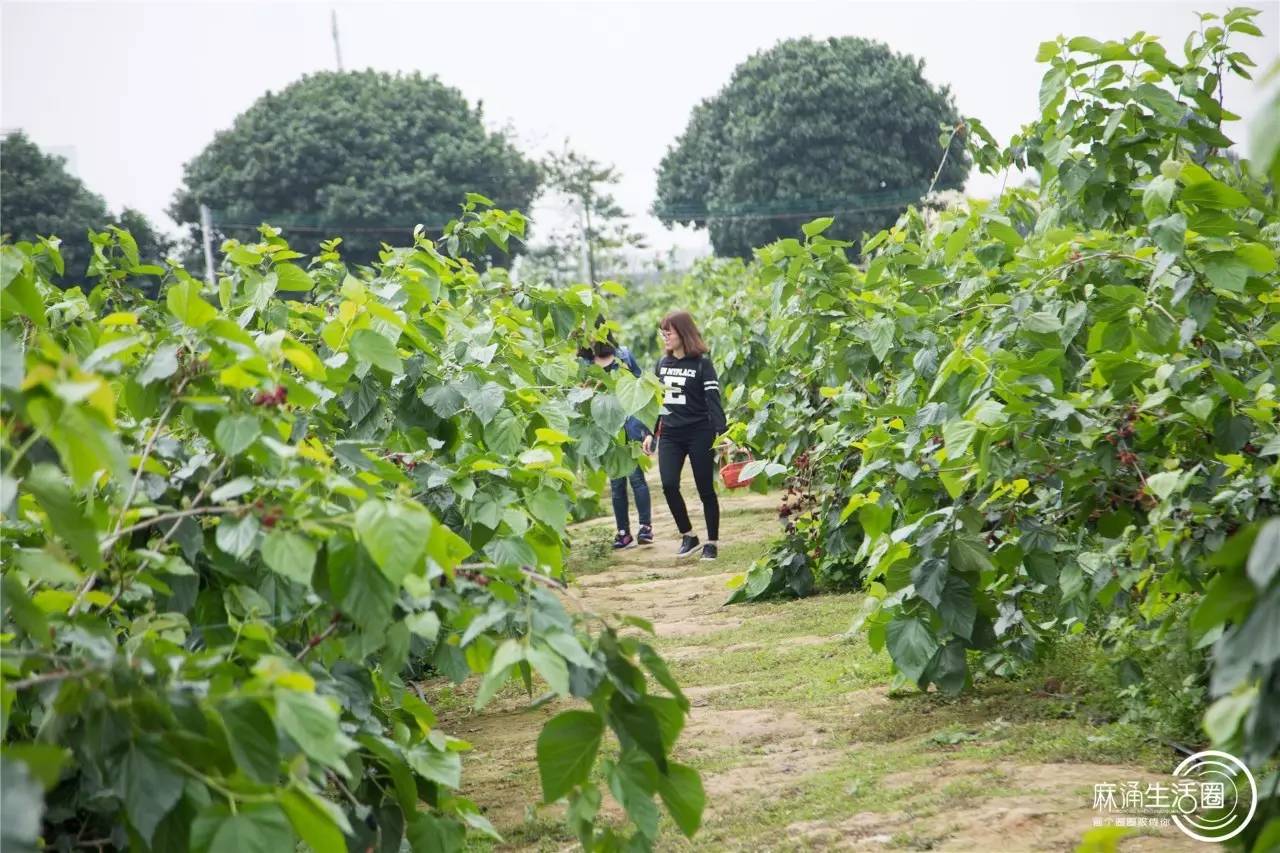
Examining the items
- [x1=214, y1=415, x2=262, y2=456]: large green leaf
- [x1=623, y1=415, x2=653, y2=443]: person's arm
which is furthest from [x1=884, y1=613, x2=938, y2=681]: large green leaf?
[x1=623, y1=415, x2=653, y2=443]: person's arm

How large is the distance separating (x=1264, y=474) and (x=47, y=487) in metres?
2.74

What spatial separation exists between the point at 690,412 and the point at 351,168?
27467 mm

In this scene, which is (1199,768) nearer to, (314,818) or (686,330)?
(314,818)

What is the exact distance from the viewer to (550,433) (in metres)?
3.33

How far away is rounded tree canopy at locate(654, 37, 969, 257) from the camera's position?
117 ft

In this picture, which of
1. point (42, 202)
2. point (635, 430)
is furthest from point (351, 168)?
point (635, 430)

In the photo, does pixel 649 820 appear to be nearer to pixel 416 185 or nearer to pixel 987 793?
pixel 987 793

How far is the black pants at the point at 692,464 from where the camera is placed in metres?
8.67

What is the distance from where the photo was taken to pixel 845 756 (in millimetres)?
4195

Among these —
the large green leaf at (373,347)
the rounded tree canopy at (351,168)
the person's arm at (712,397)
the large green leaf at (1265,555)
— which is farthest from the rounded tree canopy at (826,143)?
the large green leaf at (1265,555)

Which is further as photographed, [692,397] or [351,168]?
[351,168]

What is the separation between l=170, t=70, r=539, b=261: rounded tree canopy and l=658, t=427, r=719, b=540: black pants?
2508cm

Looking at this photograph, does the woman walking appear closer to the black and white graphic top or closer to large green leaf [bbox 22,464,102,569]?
the black and white graphic top

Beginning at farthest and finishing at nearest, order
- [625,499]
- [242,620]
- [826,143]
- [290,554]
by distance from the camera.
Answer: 1. [826,143]
2. [625,499]
3. [242,620]
4. [290,554]
